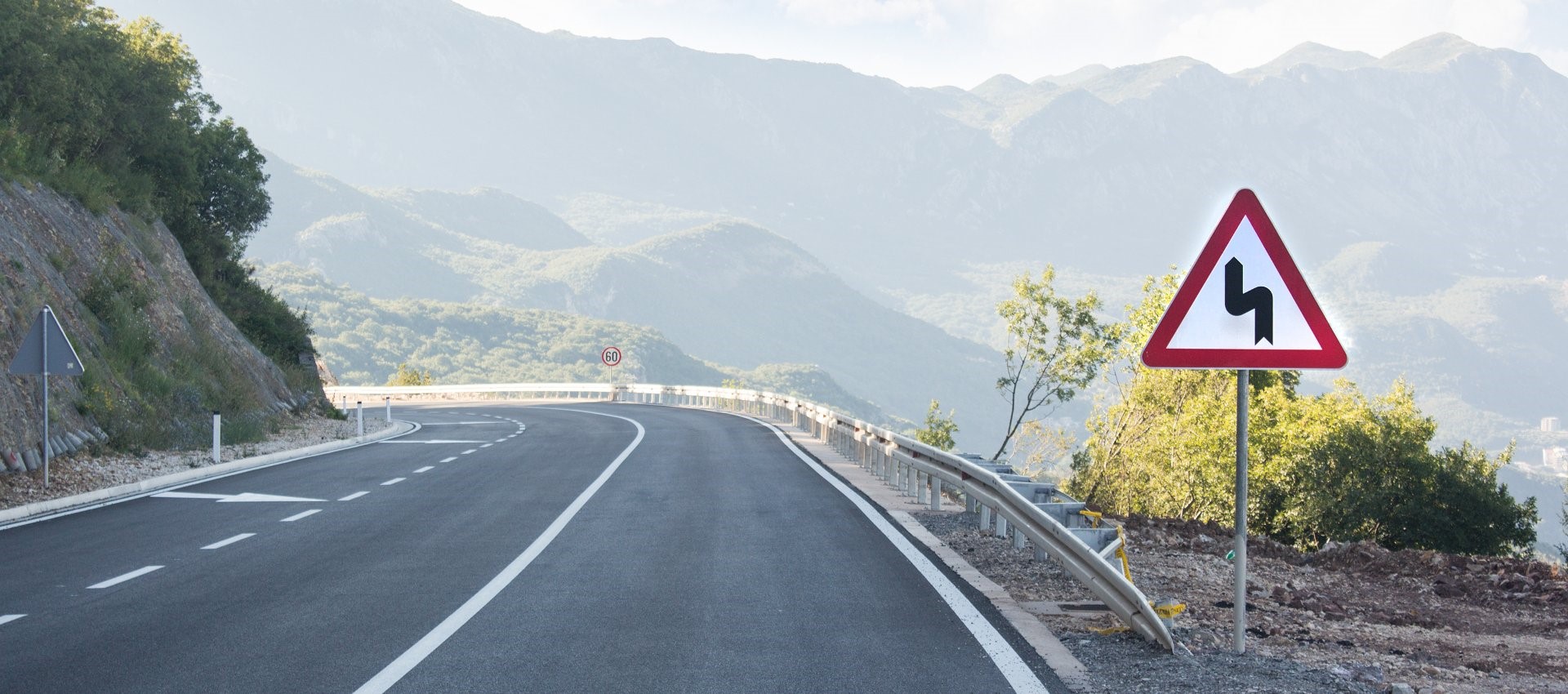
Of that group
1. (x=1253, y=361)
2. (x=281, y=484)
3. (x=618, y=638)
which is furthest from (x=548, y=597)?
(x=281, y=484)

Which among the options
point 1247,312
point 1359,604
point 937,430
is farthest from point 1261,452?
point 1247,312

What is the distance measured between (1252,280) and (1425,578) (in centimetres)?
595

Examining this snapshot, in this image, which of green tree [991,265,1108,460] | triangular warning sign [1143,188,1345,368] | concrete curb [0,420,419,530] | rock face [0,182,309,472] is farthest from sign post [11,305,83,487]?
green tree [991,265,1108,460]

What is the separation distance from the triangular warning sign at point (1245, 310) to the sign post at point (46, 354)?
12.8 metres

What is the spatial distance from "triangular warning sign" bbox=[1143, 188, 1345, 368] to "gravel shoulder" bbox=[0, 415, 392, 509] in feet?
40.9

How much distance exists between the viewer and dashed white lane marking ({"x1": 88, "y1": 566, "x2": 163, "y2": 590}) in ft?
29.2

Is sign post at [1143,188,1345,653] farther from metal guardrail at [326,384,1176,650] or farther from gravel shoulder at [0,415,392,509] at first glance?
gravel shoulder at [0,415,392,509]

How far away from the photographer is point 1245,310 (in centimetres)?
647

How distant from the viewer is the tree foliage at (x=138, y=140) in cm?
2466

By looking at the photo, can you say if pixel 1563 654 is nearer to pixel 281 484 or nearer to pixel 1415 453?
pixel 281 484

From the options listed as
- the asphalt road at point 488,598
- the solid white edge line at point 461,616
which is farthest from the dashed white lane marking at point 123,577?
the solid white edge line at point 461,616

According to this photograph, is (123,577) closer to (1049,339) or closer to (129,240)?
(129,240)

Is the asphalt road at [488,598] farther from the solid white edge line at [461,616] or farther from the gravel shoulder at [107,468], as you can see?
the gravel shoulder at [107,468]

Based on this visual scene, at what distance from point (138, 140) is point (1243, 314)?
97.6 ft
